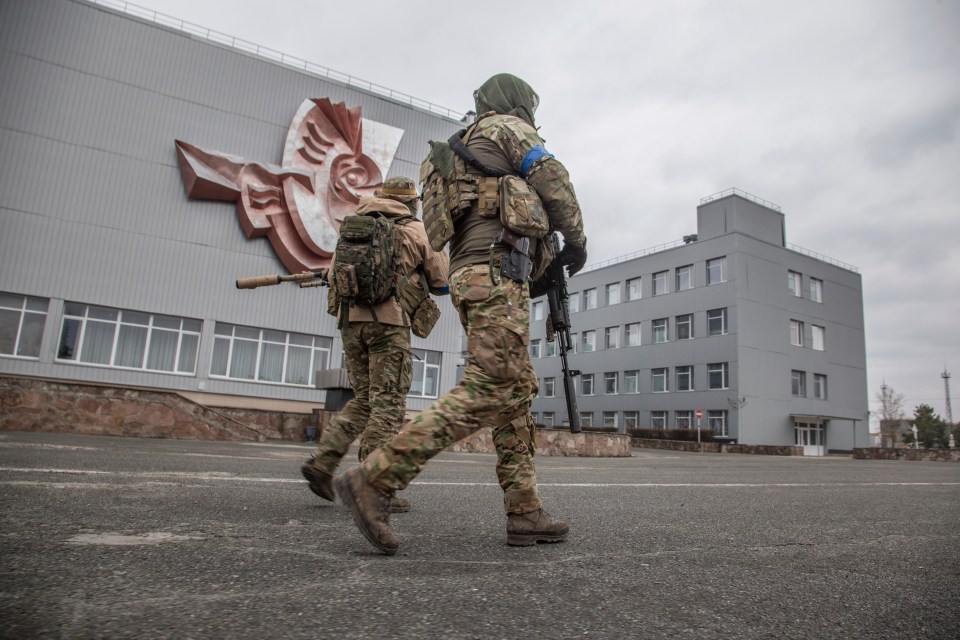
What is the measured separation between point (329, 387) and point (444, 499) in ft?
47.4

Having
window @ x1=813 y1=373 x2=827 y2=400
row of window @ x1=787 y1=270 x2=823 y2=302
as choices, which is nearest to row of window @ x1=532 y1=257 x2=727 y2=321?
row of window @ x1=787 y1=270 x2=823 y2=302

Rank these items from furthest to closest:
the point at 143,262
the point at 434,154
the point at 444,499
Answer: the point at 143,262, the point at 444,499, the point at 434,154

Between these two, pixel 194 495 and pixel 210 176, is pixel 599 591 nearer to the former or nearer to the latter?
pixel 194 495

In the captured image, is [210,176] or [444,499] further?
[210,176]

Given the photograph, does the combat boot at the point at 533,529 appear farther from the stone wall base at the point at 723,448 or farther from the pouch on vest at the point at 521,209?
the stone wall base at the point at 723,448

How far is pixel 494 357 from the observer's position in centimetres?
250

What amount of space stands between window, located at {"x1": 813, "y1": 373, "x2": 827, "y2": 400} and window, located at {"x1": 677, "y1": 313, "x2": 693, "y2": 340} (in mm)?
8633

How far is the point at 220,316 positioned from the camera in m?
22.1

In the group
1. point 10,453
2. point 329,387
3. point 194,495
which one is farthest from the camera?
point 329,387

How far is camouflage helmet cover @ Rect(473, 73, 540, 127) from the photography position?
3.10 metres

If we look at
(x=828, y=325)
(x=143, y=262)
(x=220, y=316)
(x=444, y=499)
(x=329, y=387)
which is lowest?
(x=444, y=499)

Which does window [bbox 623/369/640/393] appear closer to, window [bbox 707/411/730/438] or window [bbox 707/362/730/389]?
window [bbox 707/362/730/389]

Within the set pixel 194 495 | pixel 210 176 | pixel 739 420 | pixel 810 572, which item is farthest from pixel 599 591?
pixel 739 420

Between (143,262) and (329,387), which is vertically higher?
(143,262)
